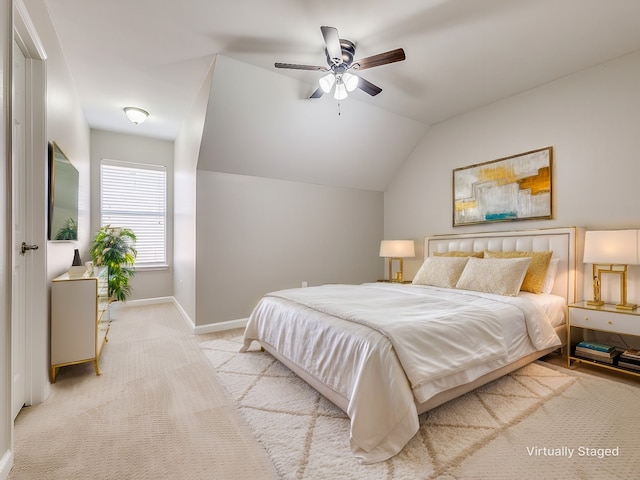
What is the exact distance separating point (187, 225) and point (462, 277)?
3.57 metres

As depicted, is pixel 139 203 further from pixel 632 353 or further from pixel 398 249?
pixel 632 353

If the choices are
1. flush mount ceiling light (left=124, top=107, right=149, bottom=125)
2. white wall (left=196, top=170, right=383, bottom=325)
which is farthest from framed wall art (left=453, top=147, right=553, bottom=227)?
flush mount ceiling light (left=124, top=107, right=149, bottom=125)

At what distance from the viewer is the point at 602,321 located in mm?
2521

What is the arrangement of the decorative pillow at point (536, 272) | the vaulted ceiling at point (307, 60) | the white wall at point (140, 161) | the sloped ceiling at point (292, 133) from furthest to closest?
the white wall at point (140, 161), the sloped ceiling at point (292, 133), the decorative pillow at point (536, 272), the vaulted ceiling at point (307, 60)

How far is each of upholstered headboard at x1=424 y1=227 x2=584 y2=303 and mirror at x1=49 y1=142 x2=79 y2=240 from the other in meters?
4.41

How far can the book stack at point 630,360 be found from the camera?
239cm

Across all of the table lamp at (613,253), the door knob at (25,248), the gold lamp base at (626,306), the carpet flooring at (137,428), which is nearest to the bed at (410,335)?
the table lamp at (613,253)

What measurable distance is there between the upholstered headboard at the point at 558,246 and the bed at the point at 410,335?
1 cm

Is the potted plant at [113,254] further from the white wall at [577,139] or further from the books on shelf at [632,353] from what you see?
the books on shelf at [632,353]

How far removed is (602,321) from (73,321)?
4343mm

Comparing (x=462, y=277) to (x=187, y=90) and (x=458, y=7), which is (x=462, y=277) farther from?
(x=187, y=90)

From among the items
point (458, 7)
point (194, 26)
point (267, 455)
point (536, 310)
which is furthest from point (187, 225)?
point (536, 310)

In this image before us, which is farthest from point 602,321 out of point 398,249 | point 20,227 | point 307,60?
point 20,227

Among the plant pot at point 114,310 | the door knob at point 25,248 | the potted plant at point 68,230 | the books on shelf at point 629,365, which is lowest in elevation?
the plant pot at point 114,310
